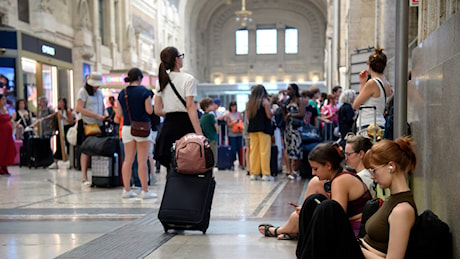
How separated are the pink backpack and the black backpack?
209 centimetres

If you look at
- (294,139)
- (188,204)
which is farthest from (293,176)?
(188,204)

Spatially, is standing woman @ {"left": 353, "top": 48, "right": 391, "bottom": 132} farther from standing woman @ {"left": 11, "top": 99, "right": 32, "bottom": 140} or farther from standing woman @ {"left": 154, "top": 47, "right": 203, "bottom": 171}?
standing woman @ {"left": 11, "top": 99, "right": 32, "bottom": 140}

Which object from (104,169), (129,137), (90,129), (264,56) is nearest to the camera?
(129,137)

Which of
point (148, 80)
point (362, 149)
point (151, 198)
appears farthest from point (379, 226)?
point (148, 80)

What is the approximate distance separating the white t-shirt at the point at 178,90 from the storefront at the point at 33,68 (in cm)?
929

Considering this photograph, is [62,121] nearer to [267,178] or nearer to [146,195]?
[267,178]

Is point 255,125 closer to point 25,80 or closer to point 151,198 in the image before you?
point 151,198

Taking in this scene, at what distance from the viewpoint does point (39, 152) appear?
1170 cm

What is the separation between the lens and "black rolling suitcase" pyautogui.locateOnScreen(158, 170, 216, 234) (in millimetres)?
4363

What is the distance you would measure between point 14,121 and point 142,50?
49.1 ft

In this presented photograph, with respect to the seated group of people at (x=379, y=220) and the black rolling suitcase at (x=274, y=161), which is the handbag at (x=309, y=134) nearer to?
the black rolling suitcase at (x=274, y=161)

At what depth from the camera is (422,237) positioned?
2.50 m

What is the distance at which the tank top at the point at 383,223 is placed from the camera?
2586mm

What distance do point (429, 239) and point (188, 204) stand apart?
2231 mm
